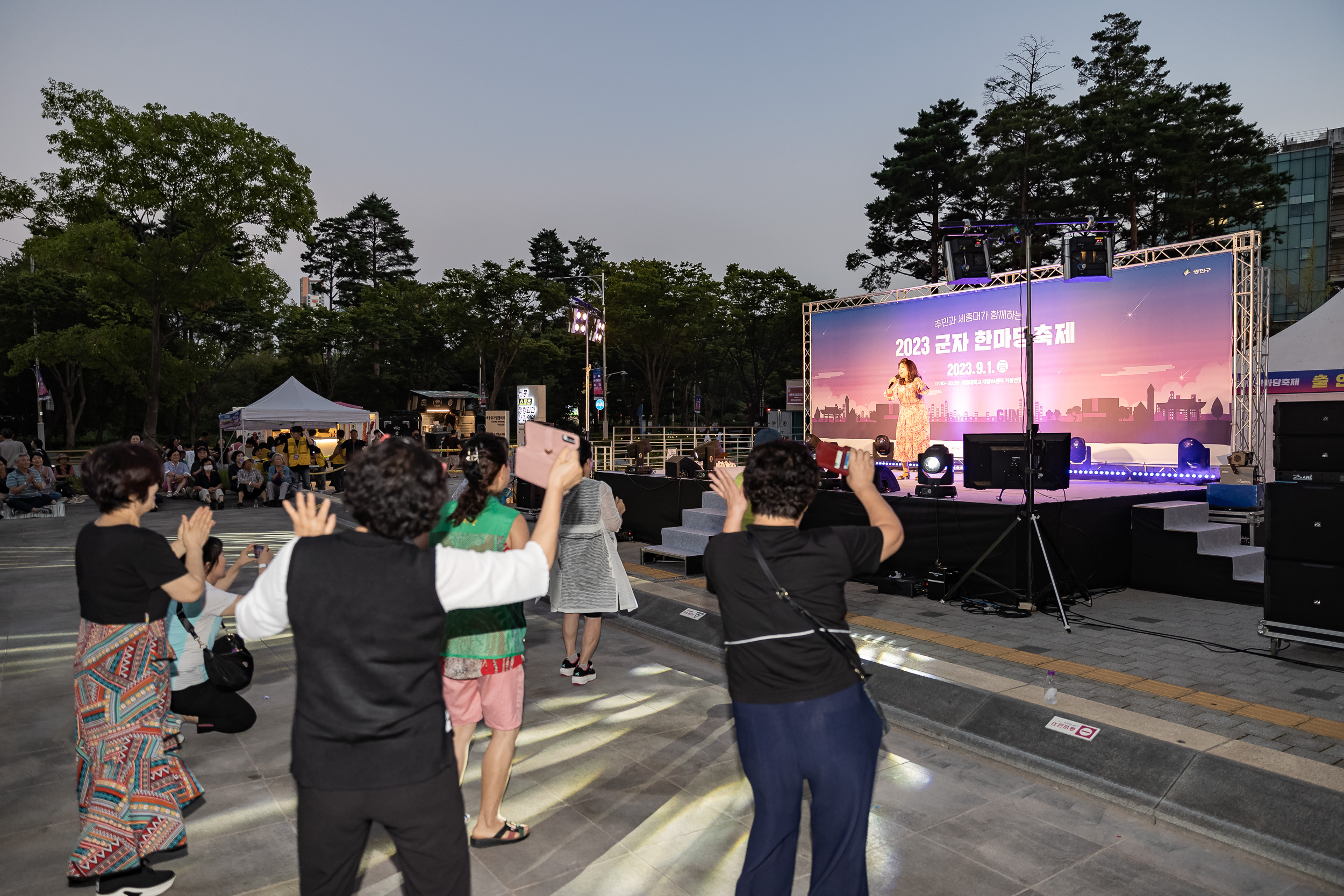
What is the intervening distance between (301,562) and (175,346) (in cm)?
3016

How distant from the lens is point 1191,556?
27.2ft

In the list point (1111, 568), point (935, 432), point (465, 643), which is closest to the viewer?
point (465, 643)

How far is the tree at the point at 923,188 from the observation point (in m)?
36.0

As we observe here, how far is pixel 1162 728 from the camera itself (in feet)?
13.9

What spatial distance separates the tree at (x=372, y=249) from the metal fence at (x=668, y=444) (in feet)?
112

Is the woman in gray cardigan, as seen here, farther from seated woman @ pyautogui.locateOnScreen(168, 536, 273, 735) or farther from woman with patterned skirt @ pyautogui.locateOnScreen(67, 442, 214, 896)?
woman with patterned skirt @ pyautogui.locateOnScreen(67, 442, 214, 896)

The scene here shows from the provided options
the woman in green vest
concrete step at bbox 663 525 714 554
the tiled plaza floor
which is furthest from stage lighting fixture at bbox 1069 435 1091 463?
the woman in green vest

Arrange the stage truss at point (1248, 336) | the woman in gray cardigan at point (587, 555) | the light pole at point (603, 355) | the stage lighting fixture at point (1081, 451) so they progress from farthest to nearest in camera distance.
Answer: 1. the light pole at point (603, 355)
2. the stage lighting fixture at point (1081, 451)
3. the stage truss at point (1248, 336)
4. the woman in gray cardigan at point (587, 555)

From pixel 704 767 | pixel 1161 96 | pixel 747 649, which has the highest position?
pixel 1161 96

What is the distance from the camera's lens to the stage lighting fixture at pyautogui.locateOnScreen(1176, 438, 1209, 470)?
539 inches

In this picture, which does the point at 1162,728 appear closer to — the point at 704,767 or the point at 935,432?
the point at 704,767

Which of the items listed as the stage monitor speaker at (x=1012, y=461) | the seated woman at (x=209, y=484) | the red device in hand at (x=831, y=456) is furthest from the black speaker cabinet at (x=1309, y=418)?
the seated woman at (x=209, y=484)

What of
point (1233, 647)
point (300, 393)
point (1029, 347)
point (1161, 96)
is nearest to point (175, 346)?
point (300, 393)

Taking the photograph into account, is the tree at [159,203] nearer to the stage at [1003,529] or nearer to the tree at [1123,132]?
the stage at [1003,529]
